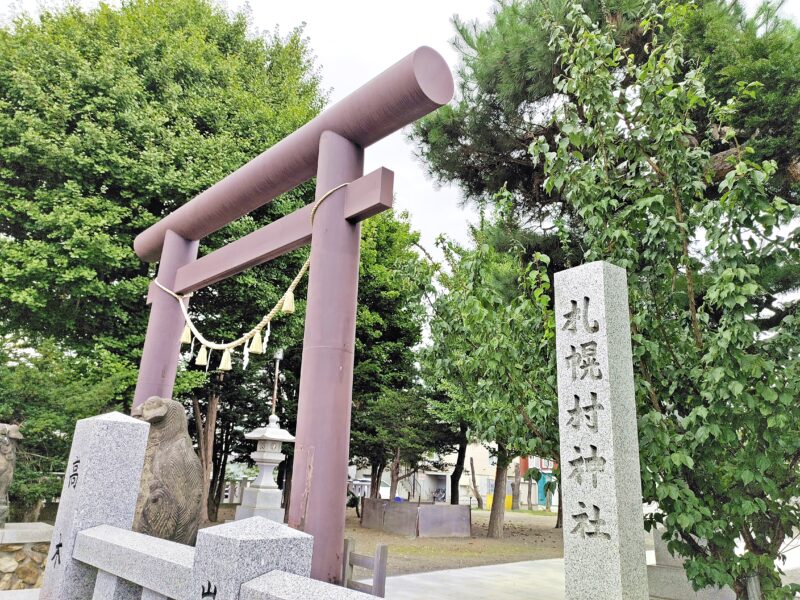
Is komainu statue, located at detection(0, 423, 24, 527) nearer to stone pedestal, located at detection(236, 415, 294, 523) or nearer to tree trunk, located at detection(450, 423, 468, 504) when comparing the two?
stone pedestal, located at detection(236, 415, 294, 523)

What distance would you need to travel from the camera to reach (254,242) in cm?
569

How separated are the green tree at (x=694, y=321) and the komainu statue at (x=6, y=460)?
7.86 m

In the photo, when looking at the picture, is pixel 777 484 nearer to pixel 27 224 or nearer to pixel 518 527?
pixel 27 224

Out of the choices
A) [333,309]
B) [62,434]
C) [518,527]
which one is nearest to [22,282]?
[62,434]

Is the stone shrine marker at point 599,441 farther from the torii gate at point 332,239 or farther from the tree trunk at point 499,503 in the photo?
the tree trunk at point 499,503

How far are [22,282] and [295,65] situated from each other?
1094cm

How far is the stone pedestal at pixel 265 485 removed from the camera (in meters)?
10.8

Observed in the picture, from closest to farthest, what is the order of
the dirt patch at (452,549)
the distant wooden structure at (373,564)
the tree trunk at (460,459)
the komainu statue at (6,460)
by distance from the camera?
the distant wooden structure at (373,564), the komainu statue at (6,460), the dirt patch at (452,549), the tree trunk at (460,459)

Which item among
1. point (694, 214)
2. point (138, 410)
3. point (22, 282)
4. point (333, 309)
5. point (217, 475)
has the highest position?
point (22, 282)

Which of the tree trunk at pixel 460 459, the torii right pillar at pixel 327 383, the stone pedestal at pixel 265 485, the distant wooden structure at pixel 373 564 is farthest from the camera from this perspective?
the tree trunk at pixel 460 459

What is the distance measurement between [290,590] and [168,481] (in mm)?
3403

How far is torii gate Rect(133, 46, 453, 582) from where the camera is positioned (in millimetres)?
3900

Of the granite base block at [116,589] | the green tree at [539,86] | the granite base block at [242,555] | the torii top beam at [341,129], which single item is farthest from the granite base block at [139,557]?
the green tree at [539,86]

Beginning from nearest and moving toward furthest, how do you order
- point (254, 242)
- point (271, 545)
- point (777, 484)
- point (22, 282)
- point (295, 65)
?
point (271, 545) → point (777, 484) → point (254, 242) → point (22, 282) → point (295, 65)
